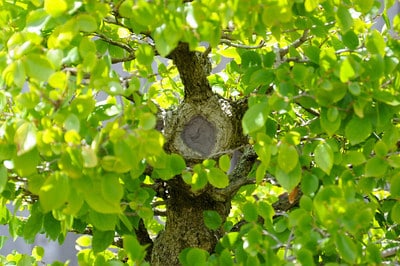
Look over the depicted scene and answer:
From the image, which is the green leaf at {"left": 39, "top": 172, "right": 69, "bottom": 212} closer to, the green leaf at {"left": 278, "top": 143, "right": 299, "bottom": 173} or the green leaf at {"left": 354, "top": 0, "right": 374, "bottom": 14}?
the green leaf at {"left": 278, "top": 143, "right": 299, "bottom": 173}

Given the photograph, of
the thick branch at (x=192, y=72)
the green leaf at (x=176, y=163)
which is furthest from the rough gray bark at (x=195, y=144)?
the green leaf at (x=176, y=163)

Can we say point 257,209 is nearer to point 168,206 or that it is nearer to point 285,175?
point 285,175

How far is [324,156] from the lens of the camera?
88cm

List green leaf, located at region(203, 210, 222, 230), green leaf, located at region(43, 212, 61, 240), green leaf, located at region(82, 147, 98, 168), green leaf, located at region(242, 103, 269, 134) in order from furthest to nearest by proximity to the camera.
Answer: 1. green leaf, located at region(203, 210, 222, 230)
2. green leaf, located at region(43, 212, 61, 240)
3. green leaf, located at region(242, 103, 269, 134)
4. green leaf, located at region(82, 147, 98, 168)

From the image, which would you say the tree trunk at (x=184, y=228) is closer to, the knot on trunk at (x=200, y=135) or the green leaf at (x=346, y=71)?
the knot on trunk at (x=200, y=135)

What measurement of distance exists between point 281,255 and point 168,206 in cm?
28

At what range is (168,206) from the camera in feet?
4.17

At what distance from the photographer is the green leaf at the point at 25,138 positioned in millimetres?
734

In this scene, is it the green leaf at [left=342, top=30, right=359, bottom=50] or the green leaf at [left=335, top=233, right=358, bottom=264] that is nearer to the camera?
the green leaf at [left=335, top=233, right=358, bottom=264]

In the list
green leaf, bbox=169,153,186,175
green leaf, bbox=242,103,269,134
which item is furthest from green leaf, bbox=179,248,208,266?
green leaf, bbox=242,103,269,134

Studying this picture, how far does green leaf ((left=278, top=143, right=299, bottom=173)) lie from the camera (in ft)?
2.77

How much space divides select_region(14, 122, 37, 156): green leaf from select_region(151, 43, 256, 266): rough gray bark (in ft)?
1.28

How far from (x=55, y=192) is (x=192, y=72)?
452 mm

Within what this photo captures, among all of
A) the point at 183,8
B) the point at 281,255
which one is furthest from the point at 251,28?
the point at 281,255
